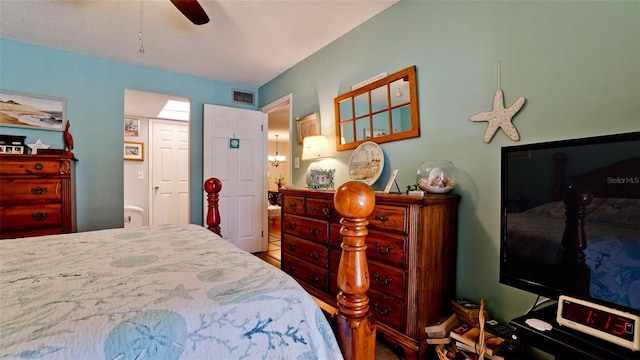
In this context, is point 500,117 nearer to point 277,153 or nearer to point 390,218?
point 390,218

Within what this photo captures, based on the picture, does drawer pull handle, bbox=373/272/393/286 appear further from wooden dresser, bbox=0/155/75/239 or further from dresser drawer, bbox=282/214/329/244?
wooden dresser, bbox=0/155/75/239

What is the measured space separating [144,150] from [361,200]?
558 centimetres

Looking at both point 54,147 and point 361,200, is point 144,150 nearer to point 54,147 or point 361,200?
point 54,147

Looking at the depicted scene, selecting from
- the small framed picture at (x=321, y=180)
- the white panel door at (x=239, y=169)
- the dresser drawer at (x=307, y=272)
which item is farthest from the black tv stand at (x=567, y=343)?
the white panel door at (x=239, y=169)

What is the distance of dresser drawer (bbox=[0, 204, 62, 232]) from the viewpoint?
2479 millimetres

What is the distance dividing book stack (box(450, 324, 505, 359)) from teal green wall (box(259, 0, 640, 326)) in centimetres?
18

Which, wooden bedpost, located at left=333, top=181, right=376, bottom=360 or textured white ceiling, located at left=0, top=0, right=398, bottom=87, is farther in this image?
textured white ceiling, located at left=0, top=0, right=398, bottom=87

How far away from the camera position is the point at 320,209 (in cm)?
232

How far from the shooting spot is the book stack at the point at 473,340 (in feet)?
4.75

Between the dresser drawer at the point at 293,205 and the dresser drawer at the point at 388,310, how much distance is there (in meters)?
0.96

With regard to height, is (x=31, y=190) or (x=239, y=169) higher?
(x=239, y=169)

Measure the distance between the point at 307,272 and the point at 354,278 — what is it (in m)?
1.80

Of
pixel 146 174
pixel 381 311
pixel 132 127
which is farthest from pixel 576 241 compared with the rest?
pixel 132 127

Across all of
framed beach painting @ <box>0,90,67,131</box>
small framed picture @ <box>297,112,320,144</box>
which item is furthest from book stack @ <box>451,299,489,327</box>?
framed beach painting @ <box>0,90,67,131</box>
